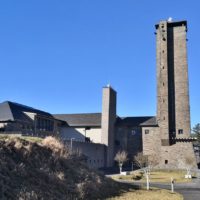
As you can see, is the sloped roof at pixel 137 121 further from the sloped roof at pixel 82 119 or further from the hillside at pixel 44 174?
the hillside at pixel 44 174

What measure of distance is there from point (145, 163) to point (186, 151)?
8538 mm

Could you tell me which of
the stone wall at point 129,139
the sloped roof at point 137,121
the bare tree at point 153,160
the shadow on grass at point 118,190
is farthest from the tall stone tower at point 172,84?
the shadow on grass at point 118,190

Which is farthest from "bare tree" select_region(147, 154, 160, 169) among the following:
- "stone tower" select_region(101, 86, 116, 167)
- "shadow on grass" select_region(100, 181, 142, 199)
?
"shadow on grass" select_region(100, 181, 142, 199)

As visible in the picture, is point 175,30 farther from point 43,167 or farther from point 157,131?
point 43,167

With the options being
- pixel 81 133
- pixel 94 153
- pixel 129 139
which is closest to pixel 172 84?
pixel 129 139

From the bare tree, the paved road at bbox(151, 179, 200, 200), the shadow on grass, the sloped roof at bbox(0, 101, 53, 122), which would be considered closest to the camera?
the shadow on grass

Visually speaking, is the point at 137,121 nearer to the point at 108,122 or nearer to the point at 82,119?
the point at 108,122

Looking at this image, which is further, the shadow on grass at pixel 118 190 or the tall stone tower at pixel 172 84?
the tall stone tower at pixel 172 84

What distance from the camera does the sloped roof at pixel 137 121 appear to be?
7712 centimetres

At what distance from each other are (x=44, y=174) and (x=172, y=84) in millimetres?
58724

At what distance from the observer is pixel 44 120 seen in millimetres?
66062

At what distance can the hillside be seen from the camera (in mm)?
16013

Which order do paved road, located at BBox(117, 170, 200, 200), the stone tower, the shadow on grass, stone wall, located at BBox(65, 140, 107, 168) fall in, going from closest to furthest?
→ the shadow on grass, paved road, located at BBox(117, 170, 200, 200), stone wall, located at BBox(65, 140, 107, 168), the stone tower

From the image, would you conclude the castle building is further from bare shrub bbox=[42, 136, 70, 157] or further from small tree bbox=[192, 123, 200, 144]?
bare shrub bbox=[42, 136, 70, 157]
